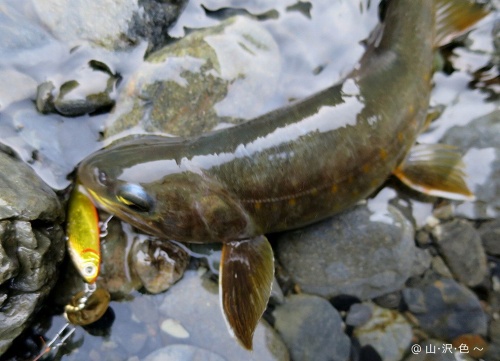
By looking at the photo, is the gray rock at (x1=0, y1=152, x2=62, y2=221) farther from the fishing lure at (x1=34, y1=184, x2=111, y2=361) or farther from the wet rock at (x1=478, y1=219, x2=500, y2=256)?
the wet rock at (x1=478, y1=219, x2=500, y2=256)

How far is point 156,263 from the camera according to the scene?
12.3 feet

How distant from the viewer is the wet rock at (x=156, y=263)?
373 cm

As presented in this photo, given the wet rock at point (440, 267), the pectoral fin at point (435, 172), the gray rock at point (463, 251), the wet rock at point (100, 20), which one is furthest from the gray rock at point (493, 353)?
the wet rock at point (100, 20)

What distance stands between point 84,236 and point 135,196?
0.64 meters

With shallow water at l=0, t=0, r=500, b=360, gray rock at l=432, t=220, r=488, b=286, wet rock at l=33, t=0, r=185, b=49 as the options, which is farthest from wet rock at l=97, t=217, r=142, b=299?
gray rock at l=432, t=220, r=488, b=286

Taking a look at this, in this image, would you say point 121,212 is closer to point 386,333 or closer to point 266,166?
point 266,166

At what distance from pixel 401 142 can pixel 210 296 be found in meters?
1.97

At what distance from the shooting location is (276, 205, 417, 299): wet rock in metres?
3.92

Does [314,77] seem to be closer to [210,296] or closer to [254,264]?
[254,264]

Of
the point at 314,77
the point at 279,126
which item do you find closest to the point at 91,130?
the point at 279,126

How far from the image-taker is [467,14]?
423cm

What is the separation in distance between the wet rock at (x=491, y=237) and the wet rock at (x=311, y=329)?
1500mm

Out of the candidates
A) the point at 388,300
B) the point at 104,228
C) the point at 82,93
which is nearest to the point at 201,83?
the point at 82,93

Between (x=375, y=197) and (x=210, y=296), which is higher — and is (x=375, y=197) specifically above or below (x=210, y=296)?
above
